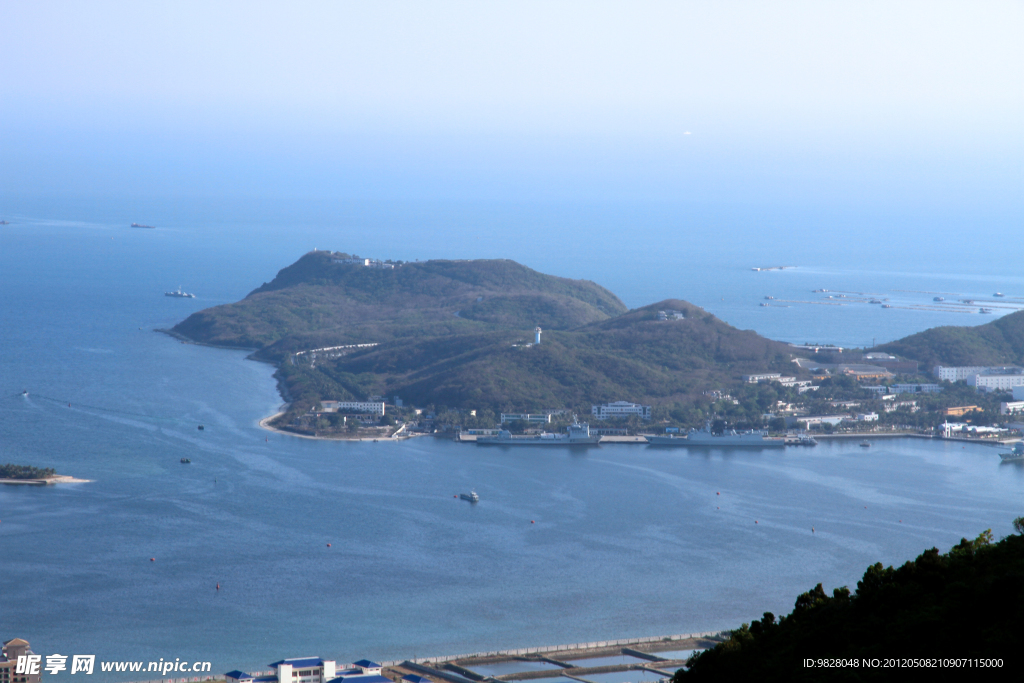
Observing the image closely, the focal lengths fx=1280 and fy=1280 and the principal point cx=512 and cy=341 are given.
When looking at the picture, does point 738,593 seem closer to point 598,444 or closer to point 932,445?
point 598,444

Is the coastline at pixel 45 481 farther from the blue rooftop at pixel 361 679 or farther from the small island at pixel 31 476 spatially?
the blue rooftop at pixel 361 679

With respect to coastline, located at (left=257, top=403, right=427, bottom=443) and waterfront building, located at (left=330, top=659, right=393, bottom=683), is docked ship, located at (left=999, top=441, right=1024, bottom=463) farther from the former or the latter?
waterfront building, located at (left=330, top=659, right=393, bottom=683)

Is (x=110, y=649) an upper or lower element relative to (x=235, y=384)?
lower

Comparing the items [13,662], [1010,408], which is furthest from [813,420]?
[13,662]

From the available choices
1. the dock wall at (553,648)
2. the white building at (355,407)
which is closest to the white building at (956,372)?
the white building at (355,407)

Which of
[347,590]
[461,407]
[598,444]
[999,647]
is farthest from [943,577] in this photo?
[461,407]

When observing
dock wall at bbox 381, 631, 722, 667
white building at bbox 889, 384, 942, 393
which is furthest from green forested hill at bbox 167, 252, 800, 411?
dock wall at bbox 381, 631, 722, 667
